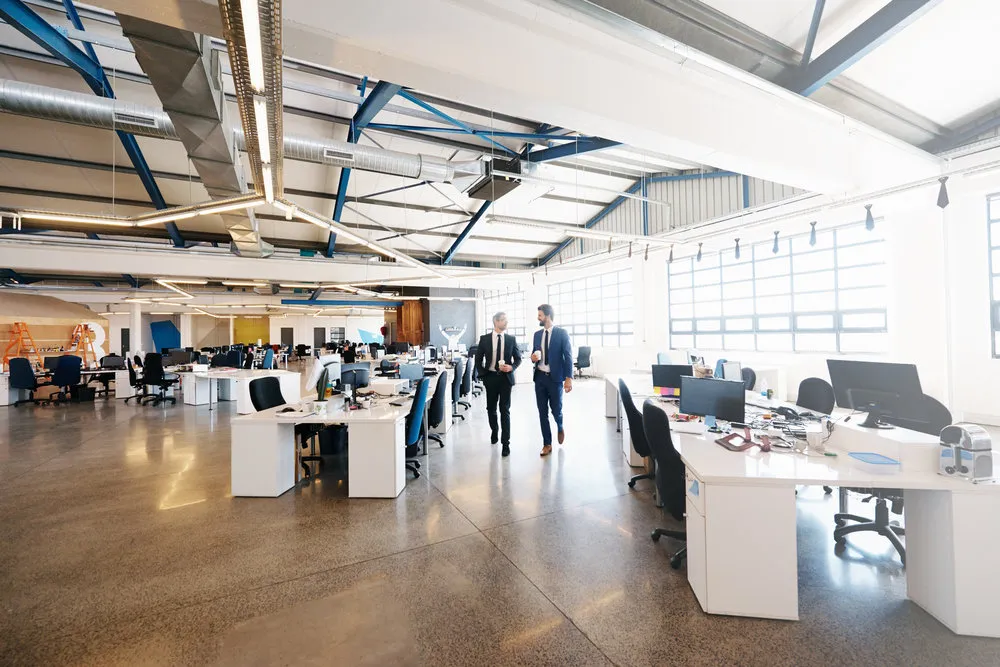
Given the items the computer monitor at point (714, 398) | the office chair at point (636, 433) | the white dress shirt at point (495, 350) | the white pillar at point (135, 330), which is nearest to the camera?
the computer monitor at point (714, 398)

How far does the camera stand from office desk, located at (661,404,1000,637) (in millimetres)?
1885

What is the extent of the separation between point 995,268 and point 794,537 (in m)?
6.96

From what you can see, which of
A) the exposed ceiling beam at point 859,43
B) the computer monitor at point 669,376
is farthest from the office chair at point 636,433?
the exposed ceiling beam at point 859,43

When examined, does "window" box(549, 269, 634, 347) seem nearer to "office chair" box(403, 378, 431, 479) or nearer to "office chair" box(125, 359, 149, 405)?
"office chair" box(403, 378, 431, 479)

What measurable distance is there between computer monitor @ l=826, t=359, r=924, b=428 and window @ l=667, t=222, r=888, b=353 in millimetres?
5348

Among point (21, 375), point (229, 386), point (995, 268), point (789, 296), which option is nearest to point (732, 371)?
point (995, 268)

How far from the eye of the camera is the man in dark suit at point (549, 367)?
Result: 463 centimetres

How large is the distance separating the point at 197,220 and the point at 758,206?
1272 centimetres

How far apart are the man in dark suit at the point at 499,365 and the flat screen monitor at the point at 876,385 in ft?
10.1

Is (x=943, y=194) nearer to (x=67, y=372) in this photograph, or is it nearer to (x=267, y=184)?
(x=267, y=184)

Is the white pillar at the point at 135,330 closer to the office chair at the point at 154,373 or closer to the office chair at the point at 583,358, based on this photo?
the office chair at the point at 154,373

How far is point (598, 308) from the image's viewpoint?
13805 mm

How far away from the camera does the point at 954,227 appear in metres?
5.65

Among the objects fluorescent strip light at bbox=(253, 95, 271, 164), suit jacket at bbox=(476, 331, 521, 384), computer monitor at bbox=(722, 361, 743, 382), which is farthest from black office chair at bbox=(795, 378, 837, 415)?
fluorescent strip light at bbox=(253, 95, 271, 164)
